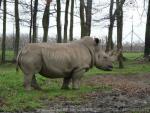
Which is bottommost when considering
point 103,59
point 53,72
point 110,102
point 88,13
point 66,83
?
point 110,102

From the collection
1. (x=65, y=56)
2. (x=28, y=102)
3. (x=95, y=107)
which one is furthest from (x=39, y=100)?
(x=65, y=56)

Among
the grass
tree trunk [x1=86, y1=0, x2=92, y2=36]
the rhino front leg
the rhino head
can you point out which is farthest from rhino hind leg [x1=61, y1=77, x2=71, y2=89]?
tree trunk [x1=86, y1=0, x2=92, y2=36]

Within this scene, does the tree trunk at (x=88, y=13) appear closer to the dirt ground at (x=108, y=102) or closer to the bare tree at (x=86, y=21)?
the bare tree at (x=86, y=21)

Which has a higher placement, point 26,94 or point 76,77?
point 76,77

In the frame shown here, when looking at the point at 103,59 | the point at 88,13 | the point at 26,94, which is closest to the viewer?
the point at 26,94

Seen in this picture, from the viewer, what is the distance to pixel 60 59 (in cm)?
1708

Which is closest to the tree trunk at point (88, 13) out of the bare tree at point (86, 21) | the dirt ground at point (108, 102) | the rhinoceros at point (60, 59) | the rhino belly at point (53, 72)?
the bare tree at point (86, 21)

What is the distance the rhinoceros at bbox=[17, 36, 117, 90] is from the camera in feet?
55.0

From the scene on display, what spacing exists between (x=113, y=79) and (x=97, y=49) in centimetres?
537

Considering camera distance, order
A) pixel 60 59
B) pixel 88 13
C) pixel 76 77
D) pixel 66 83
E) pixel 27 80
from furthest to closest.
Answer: pixel 88 13 < pixel 66 83 < pixel 76 77 < pixel 60 59 < pixel 27 80

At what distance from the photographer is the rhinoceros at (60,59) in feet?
55.0

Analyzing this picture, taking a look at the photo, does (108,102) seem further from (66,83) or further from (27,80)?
(66,83)

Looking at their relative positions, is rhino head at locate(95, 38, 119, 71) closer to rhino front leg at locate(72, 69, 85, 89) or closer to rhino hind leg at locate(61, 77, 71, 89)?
rhino front leg at locate(72, 69, 85, 89)

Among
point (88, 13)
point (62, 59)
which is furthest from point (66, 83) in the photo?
point (88, 13)
